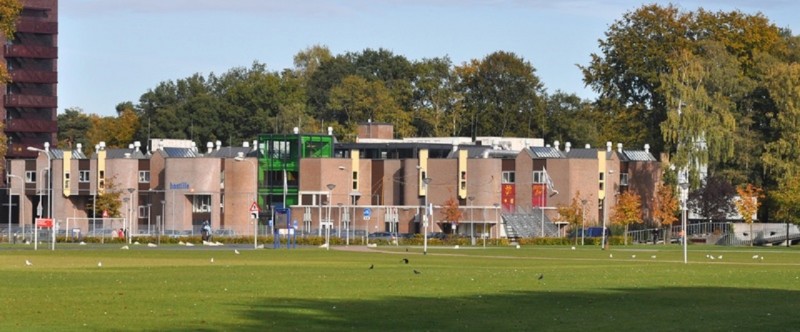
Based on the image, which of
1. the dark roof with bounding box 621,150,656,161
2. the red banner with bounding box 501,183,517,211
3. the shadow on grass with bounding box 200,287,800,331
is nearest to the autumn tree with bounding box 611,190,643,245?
the red banner with bounding box 501,183,517,211

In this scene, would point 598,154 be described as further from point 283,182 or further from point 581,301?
point 581,301

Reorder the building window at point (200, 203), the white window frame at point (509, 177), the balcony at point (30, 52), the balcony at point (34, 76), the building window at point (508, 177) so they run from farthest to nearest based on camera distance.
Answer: the balcony at point (34, 76)
the balcony at point (30, 52)
the building window at point (200, 203)
the building window at point (508, 177)
the white window frame at point (509, 177)

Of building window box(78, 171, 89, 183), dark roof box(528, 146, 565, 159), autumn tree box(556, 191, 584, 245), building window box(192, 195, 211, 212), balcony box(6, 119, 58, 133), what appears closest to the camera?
autumn tree box(556, 191, 584, 245)

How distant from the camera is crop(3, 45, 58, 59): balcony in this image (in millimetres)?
179875

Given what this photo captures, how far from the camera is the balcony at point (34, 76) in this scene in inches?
7146

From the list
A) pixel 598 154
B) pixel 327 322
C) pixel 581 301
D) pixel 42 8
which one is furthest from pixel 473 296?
pixel 42 8

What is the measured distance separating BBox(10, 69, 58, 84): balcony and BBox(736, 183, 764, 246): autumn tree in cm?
8313

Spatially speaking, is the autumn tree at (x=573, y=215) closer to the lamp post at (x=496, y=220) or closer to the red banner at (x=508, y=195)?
the lamp post at (x=496, y=220)

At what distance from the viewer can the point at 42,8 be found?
602 ft

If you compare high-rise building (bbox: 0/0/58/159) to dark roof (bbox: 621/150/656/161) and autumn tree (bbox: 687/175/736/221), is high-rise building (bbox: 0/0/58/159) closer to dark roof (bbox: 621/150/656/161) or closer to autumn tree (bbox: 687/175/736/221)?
dark roof (bbox: 621/150/656/161)

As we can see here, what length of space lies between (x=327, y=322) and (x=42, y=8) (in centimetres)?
15957

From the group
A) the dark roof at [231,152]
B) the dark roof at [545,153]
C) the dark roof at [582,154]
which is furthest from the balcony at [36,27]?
the dark roof at [582,154]

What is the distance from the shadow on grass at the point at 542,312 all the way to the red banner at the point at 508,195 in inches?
4156

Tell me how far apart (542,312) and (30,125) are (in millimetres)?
158553
